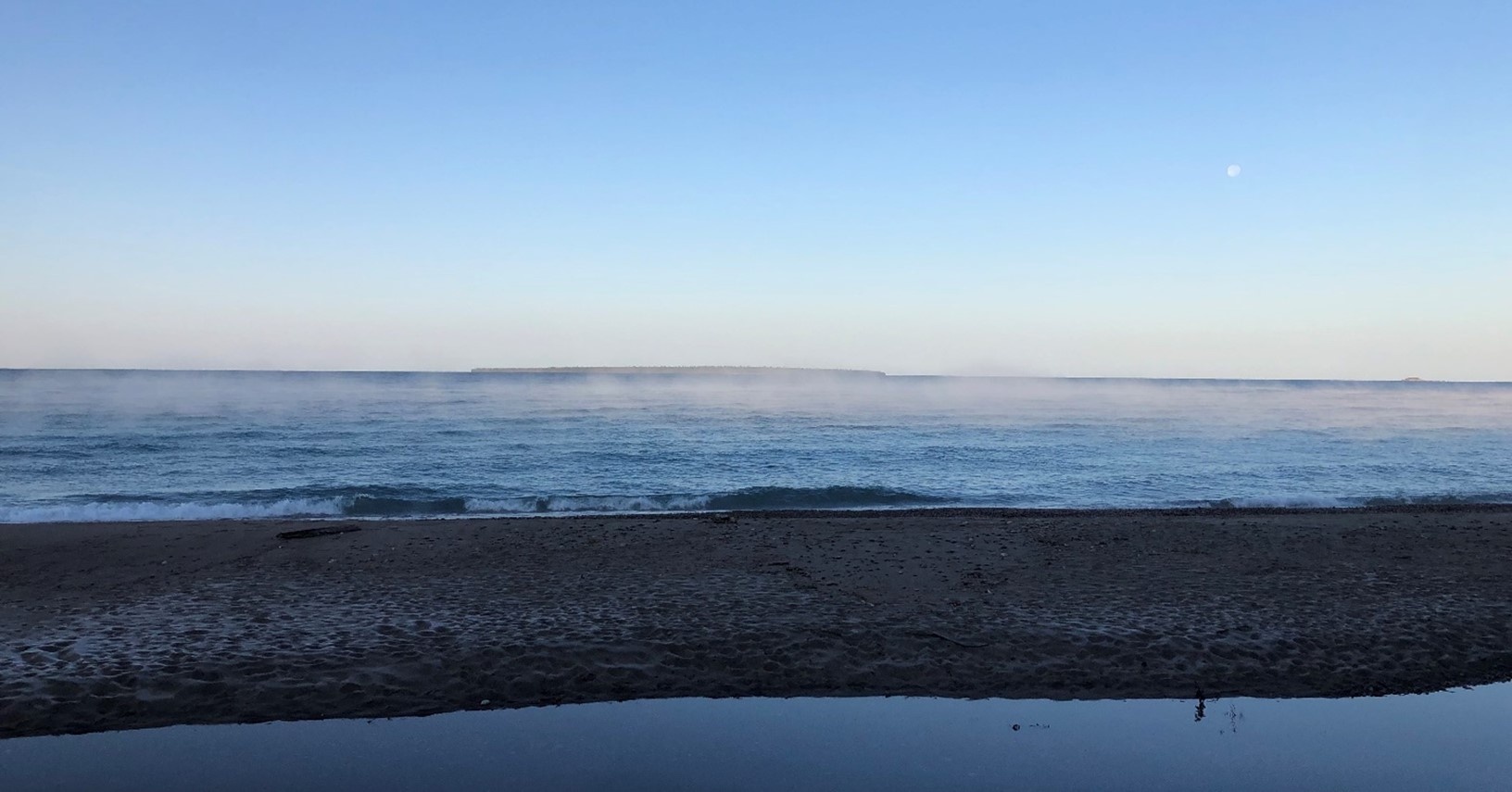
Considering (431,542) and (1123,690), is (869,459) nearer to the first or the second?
(431,542)

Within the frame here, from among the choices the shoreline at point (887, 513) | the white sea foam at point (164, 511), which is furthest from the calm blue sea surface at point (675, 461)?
the shoreline at point (887, 513)

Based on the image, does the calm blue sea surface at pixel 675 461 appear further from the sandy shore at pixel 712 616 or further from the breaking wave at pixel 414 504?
the sandy shore at pixel 712 616

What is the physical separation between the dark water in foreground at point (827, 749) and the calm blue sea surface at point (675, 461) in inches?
673

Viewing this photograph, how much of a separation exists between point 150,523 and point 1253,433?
57.1m

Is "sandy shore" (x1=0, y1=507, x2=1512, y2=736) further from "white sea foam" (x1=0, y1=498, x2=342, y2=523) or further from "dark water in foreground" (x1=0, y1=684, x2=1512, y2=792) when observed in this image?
"white sea foam" (x1=0, y1=498, x2=342, y2=523)

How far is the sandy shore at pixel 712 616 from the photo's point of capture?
8656 millimetres

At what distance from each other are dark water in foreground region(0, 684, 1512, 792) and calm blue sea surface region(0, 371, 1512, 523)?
17083mm

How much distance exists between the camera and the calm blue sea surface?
2591 cm

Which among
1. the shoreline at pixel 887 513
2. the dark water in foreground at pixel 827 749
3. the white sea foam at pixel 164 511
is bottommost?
the white sea foam at pixel 164 511

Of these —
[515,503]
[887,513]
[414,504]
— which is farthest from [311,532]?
[887,513]

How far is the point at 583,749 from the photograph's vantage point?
713 cm

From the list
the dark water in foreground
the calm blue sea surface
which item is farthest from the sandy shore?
the calm blue sea surface

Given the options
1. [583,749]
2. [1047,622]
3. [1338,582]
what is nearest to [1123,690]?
[1047,622]

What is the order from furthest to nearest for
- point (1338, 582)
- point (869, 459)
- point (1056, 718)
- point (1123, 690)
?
point (869, 459) → point (1338, 582) → point (1123, 690) → point (1056, 718)
